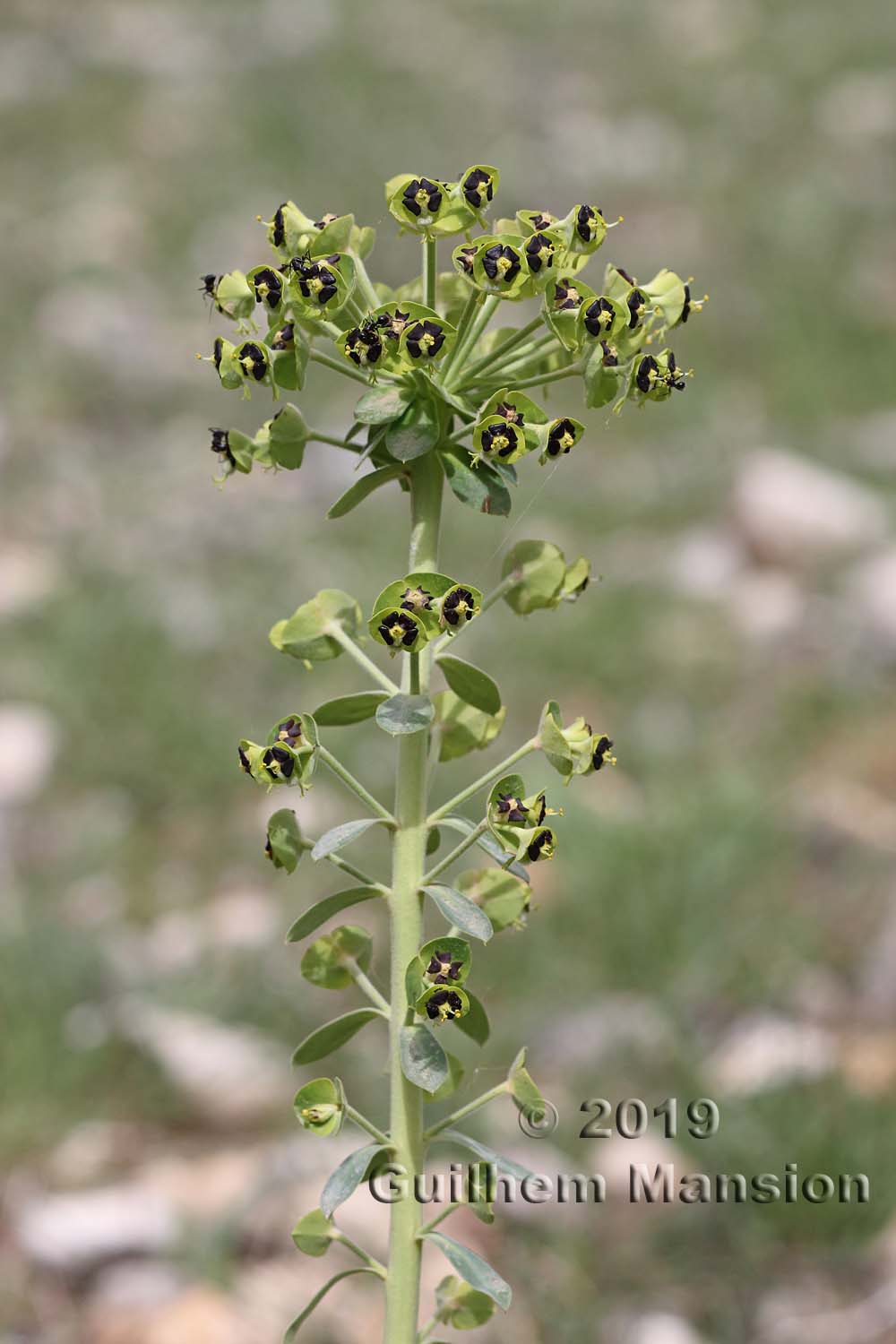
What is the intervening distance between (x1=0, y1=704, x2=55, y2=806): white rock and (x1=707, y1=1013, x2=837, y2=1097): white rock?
100 inches

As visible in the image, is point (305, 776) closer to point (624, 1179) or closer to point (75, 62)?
point (624, 1179)

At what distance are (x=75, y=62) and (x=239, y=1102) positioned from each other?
10452 millimetres

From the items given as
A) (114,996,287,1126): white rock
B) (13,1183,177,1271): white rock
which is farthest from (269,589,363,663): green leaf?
(114,996,287,1126): white rock

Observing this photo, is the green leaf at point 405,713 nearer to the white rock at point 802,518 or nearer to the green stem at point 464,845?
the green stem at point 464,845

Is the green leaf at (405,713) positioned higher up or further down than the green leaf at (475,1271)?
higher up

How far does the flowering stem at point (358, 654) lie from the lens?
129 centimetres

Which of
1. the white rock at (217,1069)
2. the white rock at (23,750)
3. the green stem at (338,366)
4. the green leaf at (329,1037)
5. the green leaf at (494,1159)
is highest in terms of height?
the white rock at (23,750)

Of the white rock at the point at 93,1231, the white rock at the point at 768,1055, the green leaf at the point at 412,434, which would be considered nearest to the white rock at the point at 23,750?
the white rock at the point at 93,1231

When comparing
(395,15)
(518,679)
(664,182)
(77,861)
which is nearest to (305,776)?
(77,861)

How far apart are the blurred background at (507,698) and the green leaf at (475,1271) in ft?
0.92

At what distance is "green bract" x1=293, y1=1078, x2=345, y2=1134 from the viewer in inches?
50.3

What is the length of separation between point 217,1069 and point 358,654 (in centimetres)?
229

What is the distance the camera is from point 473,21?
13008 mm

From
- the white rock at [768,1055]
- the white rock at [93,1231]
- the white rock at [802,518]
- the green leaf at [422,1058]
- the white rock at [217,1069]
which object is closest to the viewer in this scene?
the green leaf at [422,1058]
